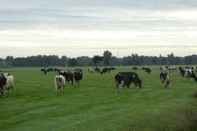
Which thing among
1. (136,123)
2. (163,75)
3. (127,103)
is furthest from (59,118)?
(163,75)

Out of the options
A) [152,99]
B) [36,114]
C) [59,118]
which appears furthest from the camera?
[152,99]

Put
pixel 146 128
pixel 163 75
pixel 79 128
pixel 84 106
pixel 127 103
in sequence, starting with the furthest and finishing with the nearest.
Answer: pixel 163 75
pixel 127 103
pixel 84 106
pixel 146 128
pixel 79 128

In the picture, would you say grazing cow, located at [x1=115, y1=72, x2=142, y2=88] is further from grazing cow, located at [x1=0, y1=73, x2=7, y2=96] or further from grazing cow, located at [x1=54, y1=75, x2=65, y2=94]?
grazing cow, located at [x1=0, y1=73, x2=7, y2=96]

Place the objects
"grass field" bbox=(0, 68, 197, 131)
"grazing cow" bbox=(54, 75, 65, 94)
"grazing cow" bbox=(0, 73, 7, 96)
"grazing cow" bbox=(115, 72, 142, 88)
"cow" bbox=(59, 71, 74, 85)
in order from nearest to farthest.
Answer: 1. "grass field" bbox=(0, 68, 197, 131)
2. "grazing cow" bbox=(0, 73, 7, 96)
3. "grazing cow" bbox=(54, 75, 65, 94)
4. "grazing cow" bbox=(115, 72, 142, 88)
5. "cow" bbox=(59, 71, 74, 85)

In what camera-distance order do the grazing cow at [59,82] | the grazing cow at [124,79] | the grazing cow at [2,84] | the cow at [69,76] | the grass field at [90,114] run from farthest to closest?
the cow at [69,76] → the grazing cow at [124,79] → the grazing cow at [59,82] → the grazing cow at [2,84] → the grass field at [90,114]

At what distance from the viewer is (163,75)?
6669 centimetres

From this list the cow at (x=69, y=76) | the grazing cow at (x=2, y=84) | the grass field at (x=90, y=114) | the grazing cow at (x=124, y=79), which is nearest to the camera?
the grass field at (x=90, y=114)

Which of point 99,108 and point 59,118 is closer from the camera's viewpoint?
point 59,118

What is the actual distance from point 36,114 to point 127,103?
919cm

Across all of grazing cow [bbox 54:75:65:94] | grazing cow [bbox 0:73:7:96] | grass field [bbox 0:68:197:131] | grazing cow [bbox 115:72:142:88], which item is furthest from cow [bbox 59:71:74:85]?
grass field [bbox 0:68:197:131]

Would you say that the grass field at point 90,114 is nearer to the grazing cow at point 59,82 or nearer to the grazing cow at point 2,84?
the grazing cow at point 2,84

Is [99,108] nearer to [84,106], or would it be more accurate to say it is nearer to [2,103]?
[84,106]

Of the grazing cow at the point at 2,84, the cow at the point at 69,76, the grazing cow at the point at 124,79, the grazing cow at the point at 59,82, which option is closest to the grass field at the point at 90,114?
the grazing cow at the point at 2,84

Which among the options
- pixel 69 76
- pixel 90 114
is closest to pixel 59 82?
pixel 69 76
